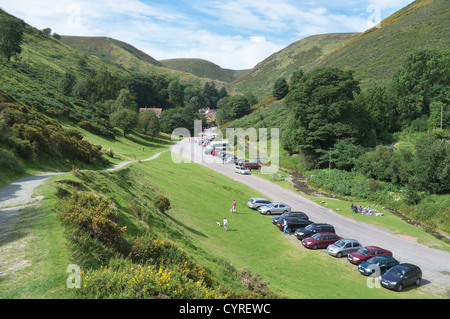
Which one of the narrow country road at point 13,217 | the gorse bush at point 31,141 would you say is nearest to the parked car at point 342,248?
the narrow country road at point 13,217

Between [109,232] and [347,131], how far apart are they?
171 ft

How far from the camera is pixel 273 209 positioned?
111 feet

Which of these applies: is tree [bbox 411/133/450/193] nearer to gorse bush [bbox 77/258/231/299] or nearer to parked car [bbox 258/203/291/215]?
parked car [bbox 258/203/291/215]

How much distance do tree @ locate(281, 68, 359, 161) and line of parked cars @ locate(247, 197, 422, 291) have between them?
1126 inches

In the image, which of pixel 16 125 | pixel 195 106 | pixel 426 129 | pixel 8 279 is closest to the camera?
pixel 8 279

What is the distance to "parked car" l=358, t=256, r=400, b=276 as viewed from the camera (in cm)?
2019

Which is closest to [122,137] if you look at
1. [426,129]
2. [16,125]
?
[16,125]

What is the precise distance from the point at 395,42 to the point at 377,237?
99510 mm

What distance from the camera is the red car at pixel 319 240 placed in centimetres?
2478

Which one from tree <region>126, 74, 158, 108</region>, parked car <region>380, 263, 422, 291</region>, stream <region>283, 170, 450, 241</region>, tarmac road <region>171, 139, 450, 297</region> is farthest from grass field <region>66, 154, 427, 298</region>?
tree <region>126, 74, 158, 108</region>

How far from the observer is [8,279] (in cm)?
812

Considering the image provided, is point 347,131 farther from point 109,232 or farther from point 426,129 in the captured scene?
point 109,232

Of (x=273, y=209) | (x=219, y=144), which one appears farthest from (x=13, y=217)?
(x=219, y=144)

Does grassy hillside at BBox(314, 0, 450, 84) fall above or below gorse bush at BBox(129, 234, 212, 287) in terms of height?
above
